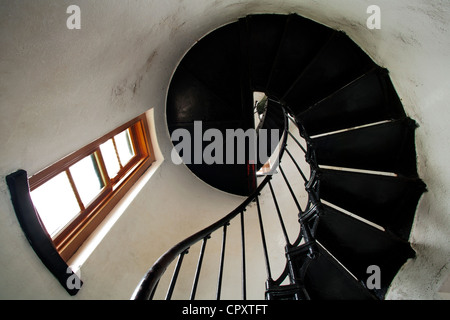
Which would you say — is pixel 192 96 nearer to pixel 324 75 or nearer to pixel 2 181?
pixel 324 75

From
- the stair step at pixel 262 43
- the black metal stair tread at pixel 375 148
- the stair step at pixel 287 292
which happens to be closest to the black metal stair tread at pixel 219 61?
the stair step at pixel 262 43

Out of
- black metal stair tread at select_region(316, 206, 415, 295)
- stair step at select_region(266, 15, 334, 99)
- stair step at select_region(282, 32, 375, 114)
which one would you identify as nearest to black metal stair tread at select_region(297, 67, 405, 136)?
stair step at select_region(282, 32, 375, 114)

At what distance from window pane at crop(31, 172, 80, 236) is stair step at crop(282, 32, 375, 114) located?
7.08 ft

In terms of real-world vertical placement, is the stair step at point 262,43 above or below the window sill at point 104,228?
above

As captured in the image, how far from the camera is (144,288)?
823mm

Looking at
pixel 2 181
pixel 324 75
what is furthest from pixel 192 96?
pixel 2 181

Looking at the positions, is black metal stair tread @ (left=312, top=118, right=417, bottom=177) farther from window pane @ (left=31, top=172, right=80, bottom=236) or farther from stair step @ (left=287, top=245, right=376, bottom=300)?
window pane @ (left=31, top=172, right=80, bottom=236)

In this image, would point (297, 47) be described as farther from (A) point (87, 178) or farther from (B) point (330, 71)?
(A) point (87, 178)

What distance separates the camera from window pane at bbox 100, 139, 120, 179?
6.32 ft

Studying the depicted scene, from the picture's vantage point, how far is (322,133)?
6.86 ft

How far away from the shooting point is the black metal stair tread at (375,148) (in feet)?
5.59

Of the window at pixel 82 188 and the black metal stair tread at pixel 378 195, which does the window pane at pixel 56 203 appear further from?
the black metal stair tread at pixel 378 195

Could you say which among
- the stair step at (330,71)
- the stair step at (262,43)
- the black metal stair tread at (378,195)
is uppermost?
the stair step at (262,43)

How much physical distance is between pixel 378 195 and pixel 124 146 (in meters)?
2.44
